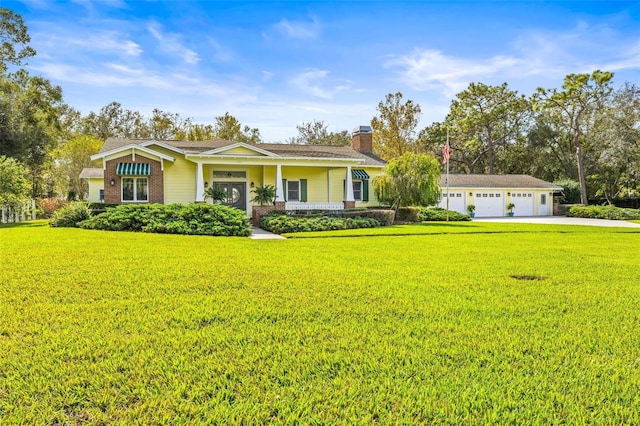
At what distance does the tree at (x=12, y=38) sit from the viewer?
27.7 metres

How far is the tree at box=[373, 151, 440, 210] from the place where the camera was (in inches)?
897

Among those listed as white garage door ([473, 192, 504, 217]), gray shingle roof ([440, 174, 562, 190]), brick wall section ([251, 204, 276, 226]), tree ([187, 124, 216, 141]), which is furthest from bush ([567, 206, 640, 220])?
tree ([187, 124, 216, 141])

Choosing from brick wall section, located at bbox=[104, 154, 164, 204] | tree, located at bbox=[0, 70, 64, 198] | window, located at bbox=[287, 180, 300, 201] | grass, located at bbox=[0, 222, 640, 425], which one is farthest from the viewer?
tree, located at bbox=[0, 70, 64, 198]

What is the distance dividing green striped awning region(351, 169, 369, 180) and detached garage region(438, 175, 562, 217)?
32.2 feet

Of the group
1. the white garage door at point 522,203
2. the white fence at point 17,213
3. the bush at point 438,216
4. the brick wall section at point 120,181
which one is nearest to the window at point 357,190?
the bush at point 438,216

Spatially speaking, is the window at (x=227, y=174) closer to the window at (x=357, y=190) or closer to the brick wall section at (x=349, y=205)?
the brick wall section at (x=349, y=205)

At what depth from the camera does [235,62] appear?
1666 cm

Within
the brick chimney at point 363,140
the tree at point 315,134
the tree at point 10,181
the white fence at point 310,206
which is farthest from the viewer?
the tree at point 315,134

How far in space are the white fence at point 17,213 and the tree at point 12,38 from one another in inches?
377

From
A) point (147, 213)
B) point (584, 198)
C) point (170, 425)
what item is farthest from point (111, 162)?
point (584, 198)

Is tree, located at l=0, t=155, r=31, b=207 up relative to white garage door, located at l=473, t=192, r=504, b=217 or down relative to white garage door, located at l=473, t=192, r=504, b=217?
up

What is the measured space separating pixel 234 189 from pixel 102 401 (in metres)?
21.3

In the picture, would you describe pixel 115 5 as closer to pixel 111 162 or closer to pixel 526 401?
pixel 526 401

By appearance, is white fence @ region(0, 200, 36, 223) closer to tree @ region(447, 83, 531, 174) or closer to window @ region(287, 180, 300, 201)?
window @ region(287, 180, 300, 201)
